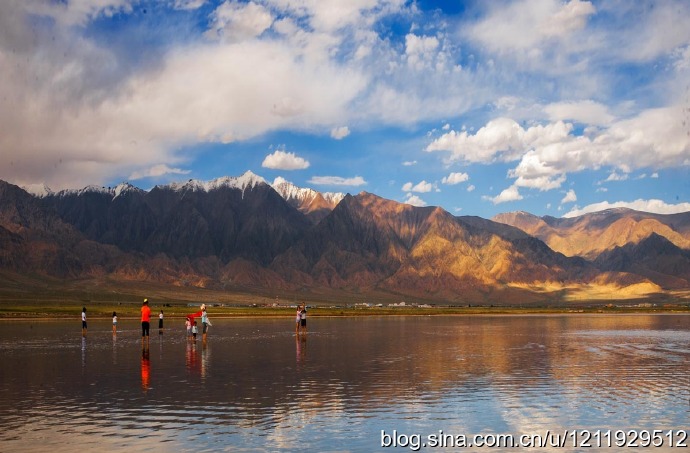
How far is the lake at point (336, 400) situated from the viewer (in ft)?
53.3

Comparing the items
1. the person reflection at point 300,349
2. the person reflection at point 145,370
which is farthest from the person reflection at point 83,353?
the person reflection at point 300,349

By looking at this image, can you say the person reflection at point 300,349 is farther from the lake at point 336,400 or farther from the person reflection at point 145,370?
the person reflection at point 145,370

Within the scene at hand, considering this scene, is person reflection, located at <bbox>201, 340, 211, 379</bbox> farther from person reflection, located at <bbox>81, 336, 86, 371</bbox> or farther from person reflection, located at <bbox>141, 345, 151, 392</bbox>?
person reflection, located at <bbox>81, 336, 86, 371</bbox>

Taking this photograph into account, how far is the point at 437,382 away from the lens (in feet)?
84.8

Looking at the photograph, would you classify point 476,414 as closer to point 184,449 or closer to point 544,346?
point 184,449

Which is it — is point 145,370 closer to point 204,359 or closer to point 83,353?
point 204,359

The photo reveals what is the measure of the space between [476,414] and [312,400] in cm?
524

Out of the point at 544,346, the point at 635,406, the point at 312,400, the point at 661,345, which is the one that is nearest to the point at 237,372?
the point at 312,400

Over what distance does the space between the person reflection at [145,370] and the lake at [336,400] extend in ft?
0.16

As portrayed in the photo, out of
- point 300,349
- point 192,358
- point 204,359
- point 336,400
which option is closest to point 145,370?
point 204,359

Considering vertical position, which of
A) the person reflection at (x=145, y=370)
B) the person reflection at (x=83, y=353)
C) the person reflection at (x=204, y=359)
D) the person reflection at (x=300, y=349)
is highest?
the person reflection at (x=83, y=353)

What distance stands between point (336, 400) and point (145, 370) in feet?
37.3

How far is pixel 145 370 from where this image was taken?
2942cm

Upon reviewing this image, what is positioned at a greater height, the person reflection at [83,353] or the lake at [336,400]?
the person reflection at [83,353]
